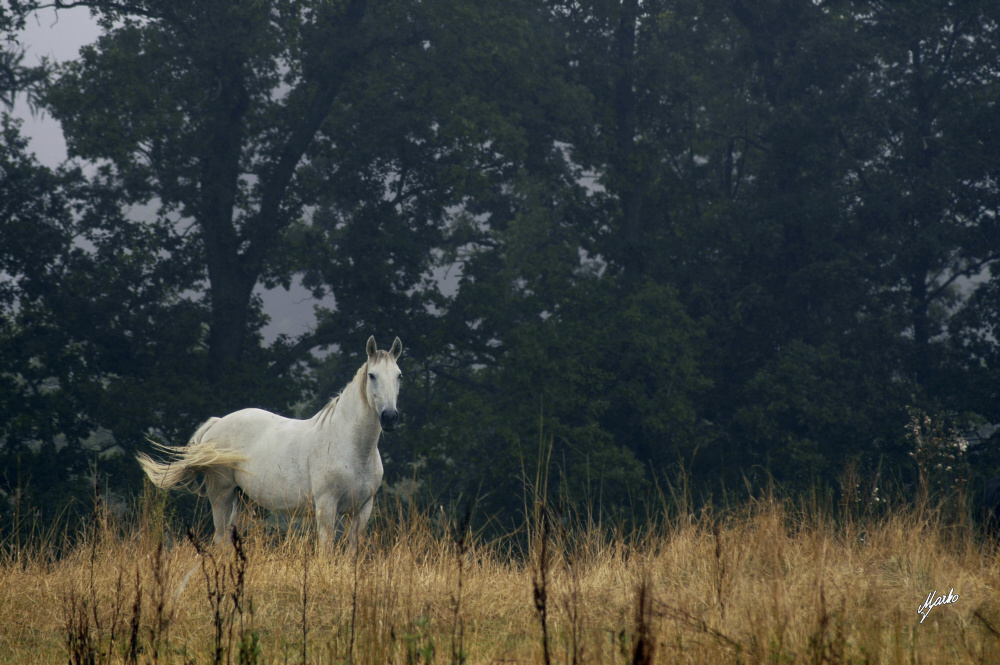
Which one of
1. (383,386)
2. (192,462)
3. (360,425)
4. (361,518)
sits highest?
(383,386)

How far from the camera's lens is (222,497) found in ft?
25.2

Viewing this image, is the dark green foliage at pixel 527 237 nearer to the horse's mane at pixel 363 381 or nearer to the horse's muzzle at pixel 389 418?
the horse's mane at pixel 363 381

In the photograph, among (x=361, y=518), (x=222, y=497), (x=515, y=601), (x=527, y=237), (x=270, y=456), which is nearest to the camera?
(x=515, y=601)

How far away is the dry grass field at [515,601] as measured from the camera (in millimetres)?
3285

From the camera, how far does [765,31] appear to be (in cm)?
1933

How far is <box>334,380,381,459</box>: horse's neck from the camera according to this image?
21.7 ft

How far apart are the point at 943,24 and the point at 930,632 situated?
1767cm

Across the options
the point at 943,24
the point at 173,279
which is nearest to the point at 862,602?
the point at 173,279

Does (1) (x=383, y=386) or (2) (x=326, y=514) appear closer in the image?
(1) (x=383, y=386)

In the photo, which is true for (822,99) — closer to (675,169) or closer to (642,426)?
(675,169)

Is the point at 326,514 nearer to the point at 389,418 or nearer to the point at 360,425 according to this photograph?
the point at 360,425
